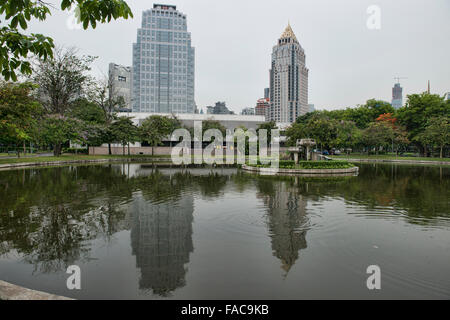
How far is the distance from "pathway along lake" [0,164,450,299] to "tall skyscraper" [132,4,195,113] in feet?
391

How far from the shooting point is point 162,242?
22.4 feet

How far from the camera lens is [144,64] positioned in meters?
128

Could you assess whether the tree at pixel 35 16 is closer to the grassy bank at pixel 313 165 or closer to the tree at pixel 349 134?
the grassy bank at pixel 313 165

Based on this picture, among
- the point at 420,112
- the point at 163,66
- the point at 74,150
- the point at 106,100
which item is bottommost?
the point at 74,150

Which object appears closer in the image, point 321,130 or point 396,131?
point 321,130

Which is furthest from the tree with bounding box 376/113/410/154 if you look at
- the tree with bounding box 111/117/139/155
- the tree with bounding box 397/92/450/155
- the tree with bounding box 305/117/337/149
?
the tree with bounding box 111/117/139/155

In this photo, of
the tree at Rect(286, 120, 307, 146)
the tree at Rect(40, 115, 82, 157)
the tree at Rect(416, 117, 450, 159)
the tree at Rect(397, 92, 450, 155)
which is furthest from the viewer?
the tree at Rect(397, 92, 450, 155)

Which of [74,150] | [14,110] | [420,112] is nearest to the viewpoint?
[14,110]

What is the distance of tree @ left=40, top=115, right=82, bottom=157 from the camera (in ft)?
119

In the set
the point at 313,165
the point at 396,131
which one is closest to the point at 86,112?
the point at 313,165

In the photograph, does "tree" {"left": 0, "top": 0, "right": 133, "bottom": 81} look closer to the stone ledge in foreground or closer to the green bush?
the stone ledge in foreground

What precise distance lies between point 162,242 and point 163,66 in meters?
133

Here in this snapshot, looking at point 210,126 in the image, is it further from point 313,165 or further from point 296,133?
point 313,165

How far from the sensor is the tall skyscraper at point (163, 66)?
128000 mm
